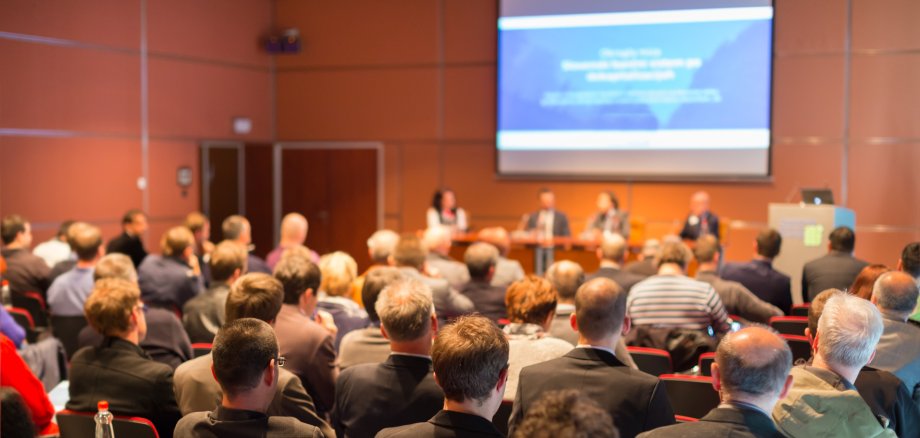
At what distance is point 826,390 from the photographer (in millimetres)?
2867

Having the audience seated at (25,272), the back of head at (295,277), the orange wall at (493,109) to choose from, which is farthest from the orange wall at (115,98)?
the back of head at (295,277)

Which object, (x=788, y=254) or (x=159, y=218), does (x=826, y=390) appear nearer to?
(x=788, y=254)

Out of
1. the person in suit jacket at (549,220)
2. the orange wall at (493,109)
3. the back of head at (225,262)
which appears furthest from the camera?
the person in suit jacket at (549,220)

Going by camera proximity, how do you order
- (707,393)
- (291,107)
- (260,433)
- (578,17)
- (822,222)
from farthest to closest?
(291,107)
(578,17)
(822,222)
(707,393)
(260,433)

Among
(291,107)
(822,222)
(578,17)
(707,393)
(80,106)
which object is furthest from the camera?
(291,107)

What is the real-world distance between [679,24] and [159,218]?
681 cm

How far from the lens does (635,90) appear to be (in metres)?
10.6

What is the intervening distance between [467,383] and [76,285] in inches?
171

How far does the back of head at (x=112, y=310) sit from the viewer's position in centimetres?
360

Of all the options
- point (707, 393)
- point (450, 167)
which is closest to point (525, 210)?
point (450, 167)

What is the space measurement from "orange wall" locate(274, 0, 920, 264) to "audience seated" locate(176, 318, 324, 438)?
28.6 ft

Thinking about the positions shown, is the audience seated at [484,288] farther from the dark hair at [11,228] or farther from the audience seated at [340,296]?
the dark hair at [11,228]

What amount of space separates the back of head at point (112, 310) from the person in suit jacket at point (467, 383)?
1606mm

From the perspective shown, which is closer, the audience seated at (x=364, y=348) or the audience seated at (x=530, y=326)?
the audience seated at (x=530, y=326)
